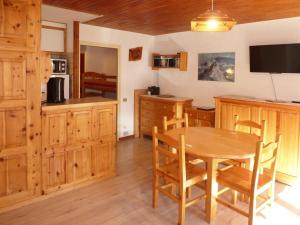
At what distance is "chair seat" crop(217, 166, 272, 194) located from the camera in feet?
7.87

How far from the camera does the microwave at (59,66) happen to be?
462 cm


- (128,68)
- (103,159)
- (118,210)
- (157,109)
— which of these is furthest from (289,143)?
(128,68)

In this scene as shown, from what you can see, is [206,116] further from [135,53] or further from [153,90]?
[135,53]

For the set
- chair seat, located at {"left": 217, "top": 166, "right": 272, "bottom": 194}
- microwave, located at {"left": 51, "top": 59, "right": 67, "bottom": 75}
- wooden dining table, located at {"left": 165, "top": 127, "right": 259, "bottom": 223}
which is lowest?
chair seat, located at {"left": 217, "top": 166, "right": 272, "bottom": 194}

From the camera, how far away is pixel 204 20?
7.52 ft

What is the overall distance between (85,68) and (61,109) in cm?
602

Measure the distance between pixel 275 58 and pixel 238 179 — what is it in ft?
7.41

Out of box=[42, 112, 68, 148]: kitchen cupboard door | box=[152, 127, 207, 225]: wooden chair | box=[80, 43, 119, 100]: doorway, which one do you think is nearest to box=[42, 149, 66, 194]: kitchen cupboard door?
box=[42, 112, 68, 148]: kitchen cupboard door

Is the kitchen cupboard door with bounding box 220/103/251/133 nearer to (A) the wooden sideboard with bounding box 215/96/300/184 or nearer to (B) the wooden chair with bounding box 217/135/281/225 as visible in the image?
(A) the wooden sideboard with bounding box 215/96/300/184

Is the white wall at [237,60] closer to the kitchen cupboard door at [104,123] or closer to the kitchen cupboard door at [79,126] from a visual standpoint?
the kitchen cupboard door at [104,123]

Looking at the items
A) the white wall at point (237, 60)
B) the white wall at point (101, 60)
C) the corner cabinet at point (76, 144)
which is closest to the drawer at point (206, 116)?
the white wall at point (237, 60)

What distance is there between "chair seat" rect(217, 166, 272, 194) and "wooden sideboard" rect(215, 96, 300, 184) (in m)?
1.17

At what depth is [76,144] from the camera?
3.21 metres

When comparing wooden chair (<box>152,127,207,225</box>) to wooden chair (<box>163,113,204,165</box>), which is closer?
wooden chair (<box>152,127,207,225</box>)
